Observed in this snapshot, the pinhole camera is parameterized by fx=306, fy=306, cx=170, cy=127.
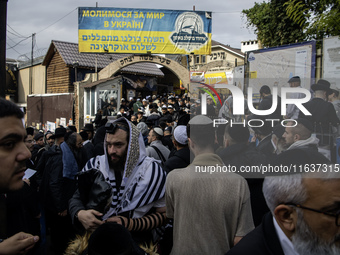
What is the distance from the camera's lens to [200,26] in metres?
15.2

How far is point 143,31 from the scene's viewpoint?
1470 centimetres

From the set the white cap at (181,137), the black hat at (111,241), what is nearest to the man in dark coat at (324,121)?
the white cap at (181,137)

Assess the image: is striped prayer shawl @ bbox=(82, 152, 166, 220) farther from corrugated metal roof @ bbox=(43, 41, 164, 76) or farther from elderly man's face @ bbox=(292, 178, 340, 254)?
corrugated metal roof @ bbox=(43, 41, 164, 76)

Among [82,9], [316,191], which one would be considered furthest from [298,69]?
[82,9]

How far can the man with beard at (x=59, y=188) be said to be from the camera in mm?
4219

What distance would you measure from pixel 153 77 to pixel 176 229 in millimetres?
24485

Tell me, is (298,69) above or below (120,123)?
above

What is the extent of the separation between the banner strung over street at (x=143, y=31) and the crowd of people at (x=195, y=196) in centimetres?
1173

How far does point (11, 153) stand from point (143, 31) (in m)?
14.0

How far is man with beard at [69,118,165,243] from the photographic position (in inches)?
100

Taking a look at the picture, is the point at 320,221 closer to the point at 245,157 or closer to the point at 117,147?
the point at 245,157

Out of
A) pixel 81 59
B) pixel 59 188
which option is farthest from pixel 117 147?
pixel 81 59

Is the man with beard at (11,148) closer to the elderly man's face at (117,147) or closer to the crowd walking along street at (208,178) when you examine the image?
the crowd walking along street at (208,178)

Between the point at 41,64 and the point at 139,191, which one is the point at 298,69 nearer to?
the point at 139,191
